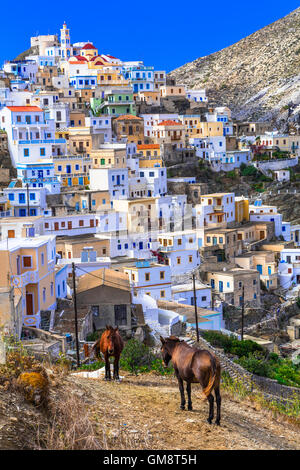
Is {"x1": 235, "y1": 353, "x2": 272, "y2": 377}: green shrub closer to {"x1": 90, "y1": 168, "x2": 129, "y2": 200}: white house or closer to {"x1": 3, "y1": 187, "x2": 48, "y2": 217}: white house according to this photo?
{"x1": 3, "y1": 187, "x2": 48, "y2": 217}: white house

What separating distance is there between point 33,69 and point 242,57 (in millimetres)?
59675

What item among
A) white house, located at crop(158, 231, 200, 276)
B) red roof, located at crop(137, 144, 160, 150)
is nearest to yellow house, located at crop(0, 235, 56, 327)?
white house, located at crop(158, 231, 200, 276)

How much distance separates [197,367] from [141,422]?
0.93m

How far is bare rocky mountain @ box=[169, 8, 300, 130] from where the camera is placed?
327 feet

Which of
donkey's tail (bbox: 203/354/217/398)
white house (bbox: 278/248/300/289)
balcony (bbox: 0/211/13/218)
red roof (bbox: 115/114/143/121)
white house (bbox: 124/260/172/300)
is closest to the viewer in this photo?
donkey's tail (bbox: 203/354/217/398)

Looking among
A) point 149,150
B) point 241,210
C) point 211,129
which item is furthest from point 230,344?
point 211,129

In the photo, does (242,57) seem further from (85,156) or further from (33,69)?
(85,156)

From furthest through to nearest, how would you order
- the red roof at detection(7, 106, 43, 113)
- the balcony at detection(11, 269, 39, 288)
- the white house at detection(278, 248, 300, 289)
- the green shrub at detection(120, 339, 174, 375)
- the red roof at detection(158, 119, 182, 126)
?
the red roof at detection(158, 119, 182, 126) < the red roof at detection(7, 106, 43, 113) < the white house at detection(278, 248, 300, 289) < the balcony at detection(11, 269, 39, 288) < the green shrub at detection(120, 339, 174, 375)

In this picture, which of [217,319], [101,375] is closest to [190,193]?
[217,319]

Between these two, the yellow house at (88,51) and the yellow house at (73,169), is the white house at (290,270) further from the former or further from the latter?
the yellow house at (88,51)

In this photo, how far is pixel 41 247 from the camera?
74.8 feet

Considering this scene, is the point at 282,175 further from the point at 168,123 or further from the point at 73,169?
the point at 73,169

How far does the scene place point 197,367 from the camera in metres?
8.91

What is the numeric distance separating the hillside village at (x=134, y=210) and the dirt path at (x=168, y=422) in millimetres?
7964
